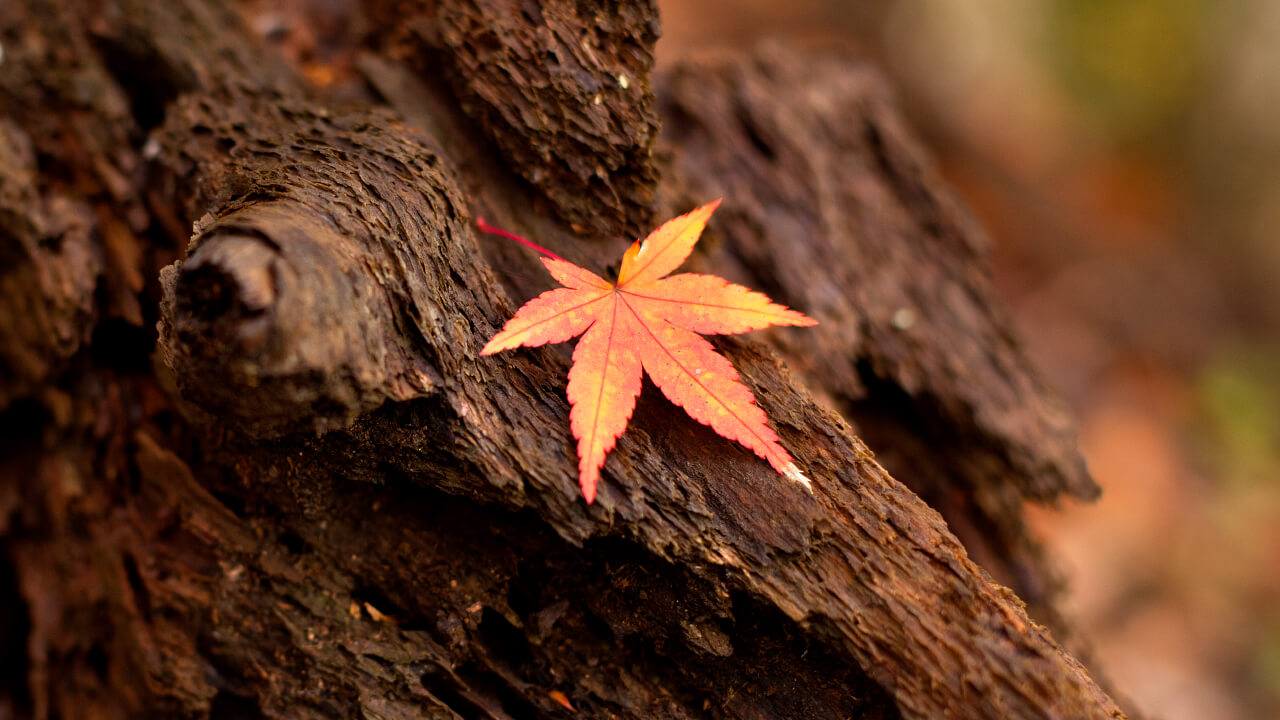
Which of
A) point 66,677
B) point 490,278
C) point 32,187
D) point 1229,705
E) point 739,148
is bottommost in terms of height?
point 66,677

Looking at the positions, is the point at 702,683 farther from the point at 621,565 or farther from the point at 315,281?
the point at 315,281

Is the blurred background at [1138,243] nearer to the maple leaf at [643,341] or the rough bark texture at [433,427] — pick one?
the rough bark texture at [433,427]

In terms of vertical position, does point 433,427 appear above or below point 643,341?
below

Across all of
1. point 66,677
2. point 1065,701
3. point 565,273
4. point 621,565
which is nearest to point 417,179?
point 565,273

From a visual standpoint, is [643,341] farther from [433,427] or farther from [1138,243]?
[1138,243]

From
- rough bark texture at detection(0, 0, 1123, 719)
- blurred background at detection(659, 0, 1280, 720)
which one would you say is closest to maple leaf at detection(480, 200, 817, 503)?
rough bark texture at detection(0, 0, 1123, 719)

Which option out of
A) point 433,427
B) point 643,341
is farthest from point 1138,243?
point 433,427
